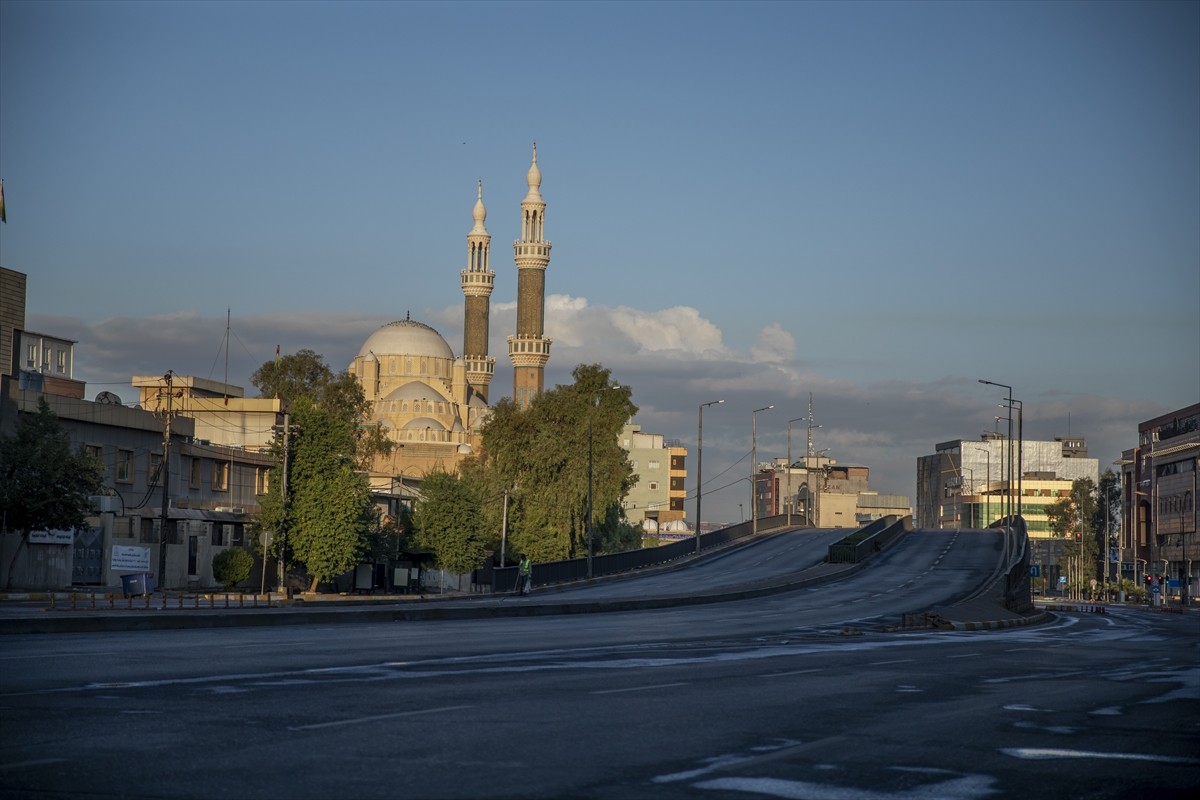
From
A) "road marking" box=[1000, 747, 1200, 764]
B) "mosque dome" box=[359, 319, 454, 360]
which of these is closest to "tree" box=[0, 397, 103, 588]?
"road marking" box=[1000, 747, 1200, 764]

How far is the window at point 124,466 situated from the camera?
64938 millimetres

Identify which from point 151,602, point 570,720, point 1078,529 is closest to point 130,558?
point 151,602

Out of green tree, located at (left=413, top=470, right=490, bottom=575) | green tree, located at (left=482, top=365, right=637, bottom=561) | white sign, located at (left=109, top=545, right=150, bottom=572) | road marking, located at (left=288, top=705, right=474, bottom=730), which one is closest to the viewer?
road marking, located at (left=288, top=705, right=474, bottom=730)

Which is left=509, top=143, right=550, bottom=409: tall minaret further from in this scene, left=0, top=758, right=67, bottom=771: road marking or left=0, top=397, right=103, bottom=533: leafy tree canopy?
left=0, top=758, right=67, bottom=771: road marking

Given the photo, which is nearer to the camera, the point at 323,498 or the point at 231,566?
the point at 231,566

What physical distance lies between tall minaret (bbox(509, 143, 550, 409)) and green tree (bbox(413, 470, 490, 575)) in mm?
63918

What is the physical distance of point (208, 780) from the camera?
9445mm

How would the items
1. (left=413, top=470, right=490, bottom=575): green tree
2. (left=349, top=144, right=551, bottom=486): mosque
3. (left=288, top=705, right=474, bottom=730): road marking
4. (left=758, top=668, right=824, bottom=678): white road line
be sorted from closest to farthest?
(left=288, top=705, right=474, bottom=730): road marking
(left=758, top=668, right=824, bottom=678): white road line
(left=413, top=470, right=490, bottom=575): green tree
(left=349, top=144, right=551, bottom=486): mosque

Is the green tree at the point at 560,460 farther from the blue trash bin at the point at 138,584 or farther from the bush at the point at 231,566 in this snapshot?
the blue trash bin at the point at 138,584

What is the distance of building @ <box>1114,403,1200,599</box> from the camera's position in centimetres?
12531

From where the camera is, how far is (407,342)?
156 metres

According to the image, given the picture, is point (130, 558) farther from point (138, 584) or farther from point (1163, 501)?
point (1163, 501)

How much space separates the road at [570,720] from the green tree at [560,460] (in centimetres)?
5948

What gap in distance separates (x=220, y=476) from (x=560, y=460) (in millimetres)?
21084
